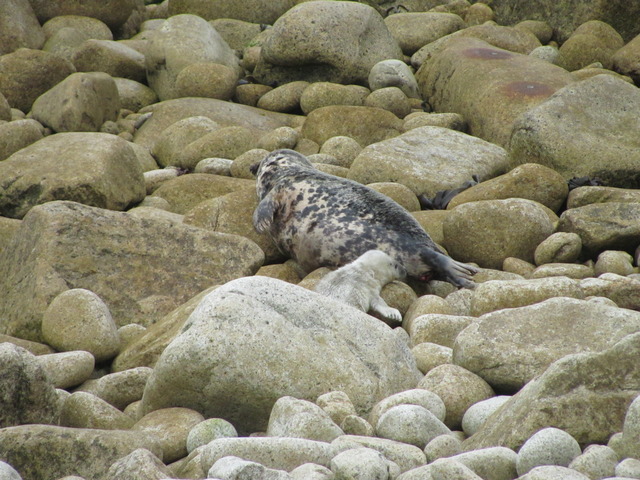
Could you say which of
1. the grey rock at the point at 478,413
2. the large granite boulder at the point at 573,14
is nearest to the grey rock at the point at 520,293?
the grey rock at the point at 478,413

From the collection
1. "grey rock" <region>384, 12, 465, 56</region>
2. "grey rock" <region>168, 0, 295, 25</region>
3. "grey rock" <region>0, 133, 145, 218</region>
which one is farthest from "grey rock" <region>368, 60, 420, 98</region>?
"grey rock" <region>0, 133, 145, 218</region>

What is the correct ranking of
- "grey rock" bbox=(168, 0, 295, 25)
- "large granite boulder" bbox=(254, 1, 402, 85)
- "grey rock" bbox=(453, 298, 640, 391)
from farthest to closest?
"grey rock" bbox=(168, 0, 295, 25), "large granite boulder" bbox=(254, 1, 402, 85), "grey rock" bbox=(453, 298, 640, 391)

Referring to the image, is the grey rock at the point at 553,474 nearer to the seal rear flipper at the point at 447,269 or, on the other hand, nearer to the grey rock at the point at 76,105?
the seal rear flipper at the point at 447,269

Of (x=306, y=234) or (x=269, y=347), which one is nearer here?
(x=269, y=347)

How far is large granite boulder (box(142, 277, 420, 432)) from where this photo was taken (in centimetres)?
393

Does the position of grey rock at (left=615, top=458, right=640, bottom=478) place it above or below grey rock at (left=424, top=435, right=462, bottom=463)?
above

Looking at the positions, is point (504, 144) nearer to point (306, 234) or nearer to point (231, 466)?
point (306, 234)

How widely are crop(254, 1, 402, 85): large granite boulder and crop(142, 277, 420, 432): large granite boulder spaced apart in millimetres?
9225

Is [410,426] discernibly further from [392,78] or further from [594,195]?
[392,78]

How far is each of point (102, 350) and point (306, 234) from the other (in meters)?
2.30

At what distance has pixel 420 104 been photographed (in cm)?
1281

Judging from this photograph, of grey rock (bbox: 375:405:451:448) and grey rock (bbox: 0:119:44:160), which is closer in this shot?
grey rock (bbox: 375:405:451:448)

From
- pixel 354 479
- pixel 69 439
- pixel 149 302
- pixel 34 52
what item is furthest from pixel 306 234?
pixel 34 52

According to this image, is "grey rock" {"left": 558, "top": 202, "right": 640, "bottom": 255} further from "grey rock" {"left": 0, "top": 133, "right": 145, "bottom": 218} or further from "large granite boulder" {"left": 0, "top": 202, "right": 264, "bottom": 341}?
"grey rock" {"left": 0, "top": 133, "right": 145, "bottom": 218}
